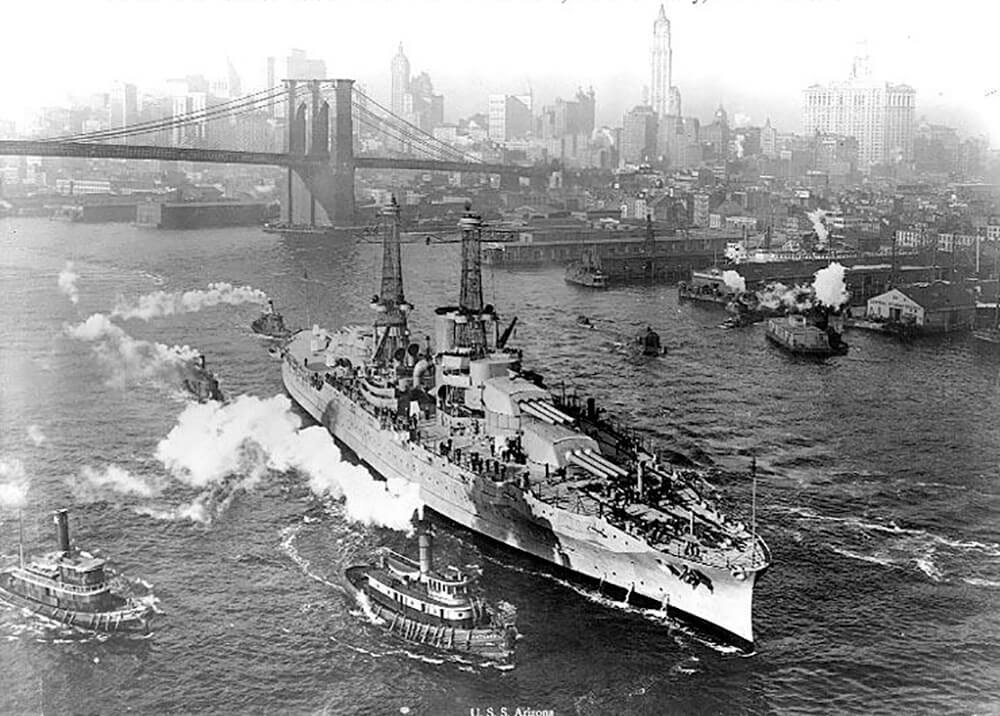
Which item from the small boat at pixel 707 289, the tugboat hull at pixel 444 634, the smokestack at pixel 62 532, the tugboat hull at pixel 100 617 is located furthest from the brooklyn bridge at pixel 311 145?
the tugboat hull at pixel 444 634

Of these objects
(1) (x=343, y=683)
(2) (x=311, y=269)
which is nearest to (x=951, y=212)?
(2) (x=311, y=269)

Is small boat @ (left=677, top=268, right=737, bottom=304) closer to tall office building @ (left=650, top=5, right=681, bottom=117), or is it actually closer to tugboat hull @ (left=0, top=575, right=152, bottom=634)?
tall office building @ (left=650, top=5, right=681, bottom=117)

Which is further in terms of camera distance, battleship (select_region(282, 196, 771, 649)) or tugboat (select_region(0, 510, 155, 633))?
battleship (select_region(282, 196, 771, 649))

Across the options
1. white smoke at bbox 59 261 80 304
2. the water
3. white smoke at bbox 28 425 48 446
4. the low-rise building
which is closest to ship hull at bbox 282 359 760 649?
the water

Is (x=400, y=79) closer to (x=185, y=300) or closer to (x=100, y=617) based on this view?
(x=185, y=300)

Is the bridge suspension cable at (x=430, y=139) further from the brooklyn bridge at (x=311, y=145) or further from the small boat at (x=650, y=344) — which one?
the small boat at (x=650, y=344)

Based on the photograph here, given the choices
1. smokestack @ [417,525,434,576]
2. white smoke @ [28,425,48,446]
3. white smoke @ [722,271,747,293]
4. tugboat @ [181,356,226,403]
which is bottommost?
smokestack @ [417,525,434,576]

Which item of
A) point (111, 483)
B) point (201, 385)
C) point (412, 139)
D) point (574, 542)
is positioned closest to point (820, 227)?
point (412, 139)
